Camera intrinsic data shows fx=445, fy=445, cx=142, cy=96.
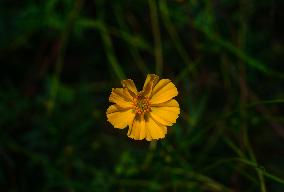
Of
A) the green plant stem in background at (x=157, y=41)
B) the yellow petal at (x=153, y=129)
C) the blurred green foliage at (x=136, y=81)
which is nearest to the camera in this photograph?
the yellow petal at (x=153, y=129)

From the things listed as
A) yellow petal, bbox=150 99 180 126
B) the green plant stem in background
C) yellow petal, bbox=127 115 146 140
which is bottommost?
yellow petal, bbox=127 115 146 140

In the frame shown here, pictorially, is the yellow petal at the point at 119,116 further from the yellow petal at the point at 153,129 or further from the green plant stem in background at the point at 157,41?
the green plant stem in background at the point at 157,41

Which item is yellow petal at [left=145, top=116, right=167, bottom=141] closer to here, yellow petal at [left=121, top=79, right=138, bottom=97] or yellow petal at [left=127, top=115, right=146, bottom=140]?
yellow petal at [left=127, top=115, right=146, bottom=140]

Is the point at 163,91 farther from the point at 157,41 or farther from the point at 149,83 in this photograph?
the point at 157,41

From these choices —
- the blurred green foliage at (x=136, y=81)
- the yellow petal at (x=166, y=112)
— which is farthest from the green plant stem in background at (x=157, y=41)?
the yellow petal at (x=166, y=112)

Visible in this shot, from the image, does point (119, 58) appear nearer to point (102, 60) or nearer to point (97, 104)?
point (102, 60)

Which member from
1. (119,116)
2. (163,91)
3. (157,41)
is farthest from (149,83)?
(157,41)

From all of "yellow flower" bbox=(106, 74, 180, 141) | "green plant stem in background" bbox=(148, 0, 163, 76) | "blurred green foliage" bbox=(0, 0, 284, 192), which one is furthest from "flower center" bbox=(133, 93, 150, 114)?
"green plant stem in background" bbox=(148, 0, 163, 76)
